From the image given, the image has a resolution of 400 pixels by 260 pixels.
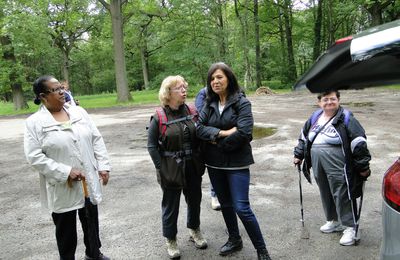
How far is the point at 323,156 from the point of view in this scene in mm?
3947

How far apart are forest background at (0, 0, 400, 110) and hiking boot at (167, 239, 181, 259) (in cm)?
2164

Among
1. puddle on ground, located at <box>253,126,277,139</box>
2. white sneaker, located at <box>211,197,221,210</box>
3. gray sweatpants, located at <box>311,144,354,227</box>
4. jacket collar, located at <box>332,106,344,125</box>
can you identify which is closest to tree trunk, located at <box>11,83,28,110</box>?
puddle on ground, located at <box>253,126,277,139</box>

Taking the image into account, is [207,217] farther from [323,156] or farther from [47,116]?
[47,116]

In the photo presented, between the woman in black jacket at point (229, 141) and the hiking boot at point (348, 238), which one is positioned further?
the hiking boot at point (348, 238)

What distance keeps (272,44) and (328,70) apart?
38.3 metres

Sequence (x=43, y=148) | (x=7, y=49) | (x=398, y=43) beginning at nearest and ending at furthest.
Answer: (x=398, y=43) < (x=43, y=148) < (x=7, y=49)

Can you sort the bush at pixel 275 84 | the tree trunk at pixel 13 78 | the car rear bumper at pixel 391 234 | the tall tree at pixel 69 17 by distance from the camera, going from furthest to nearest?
the bush at pixel 275 84, the tall tree at pixel 69 17, the tree trunk at pixel 13 78, the car rear bumper at pixel 391 234

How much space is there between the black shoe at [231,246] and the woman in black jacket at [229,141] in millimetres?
361

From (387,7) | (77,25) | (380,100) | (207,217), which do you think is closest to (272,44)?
(387,7)

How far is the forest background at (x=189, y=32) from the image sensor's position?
82.1ft

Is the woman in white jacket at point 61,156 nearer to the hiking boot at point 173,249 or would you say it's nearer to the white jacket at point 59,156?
the white jacket at point 59,156

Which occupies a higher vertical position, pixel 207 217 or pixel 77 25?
pixel 77 25

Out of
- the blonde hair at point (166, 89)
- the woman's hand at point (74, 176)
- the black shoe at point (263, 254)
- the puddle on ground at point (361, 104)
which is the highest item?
the blonde hair at point (166, 89)

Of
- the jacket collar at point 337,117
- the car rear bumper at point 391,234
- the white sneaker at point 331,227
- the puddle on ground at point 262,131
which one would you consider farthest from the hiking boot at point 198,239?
the puddle on ground at point 262,131
